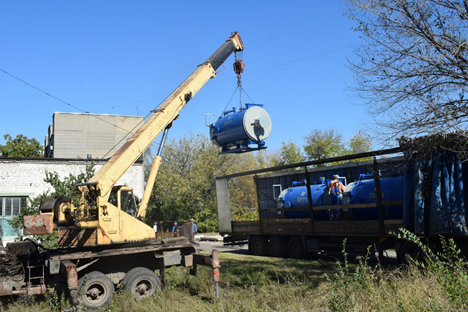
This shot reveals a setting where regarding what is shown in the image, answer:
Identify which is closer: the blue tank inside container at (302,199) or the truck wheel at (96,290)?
the truck wheel at (96,290)

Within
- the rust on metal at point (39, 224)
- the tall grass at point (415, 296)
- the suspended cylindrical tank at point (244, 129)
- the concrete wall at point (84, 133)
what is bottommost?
the tall grass at point (415, 296)

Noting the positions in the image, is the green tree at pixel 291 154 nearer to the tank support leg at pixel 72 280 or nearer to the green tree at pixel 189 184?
the green tree at pixel 189 184

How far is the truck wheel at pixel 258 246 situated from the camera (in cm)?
1723

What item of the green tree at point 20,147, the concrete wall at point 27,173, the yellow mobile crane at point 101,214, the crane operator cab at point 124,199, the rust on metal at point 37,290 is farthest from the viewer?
the green tree at point 20,147

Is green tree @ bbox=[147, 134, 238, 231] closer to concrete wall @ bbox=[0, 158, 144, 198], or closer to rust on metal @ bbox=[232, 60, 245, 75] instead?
concrete wall @ bbox=[0, 158, 144, 198]

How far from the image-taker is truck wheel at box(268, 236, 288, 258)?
16328 millimetres

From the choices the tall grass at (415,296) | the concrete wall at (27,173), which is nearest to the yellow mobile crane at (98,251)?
the tall grass at (415,296)

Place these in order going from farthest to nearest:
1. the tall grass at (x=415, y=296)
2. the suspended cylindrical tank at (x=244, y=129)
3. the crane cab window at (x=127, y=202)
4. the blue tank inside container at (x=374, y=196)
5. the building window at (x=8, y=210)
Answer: the building window at (x=8, y=210)
the suspended cylindrical tank at (x=244, y=129)
the blue tank inside container at (x=374, y=196)
the crane cab window at (x=127, y=202)
the tall grass at (x=415, y=296)

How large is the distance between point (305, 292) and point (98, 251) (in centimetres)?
473

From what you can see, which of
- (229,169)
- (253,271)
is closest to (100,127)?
(229,169)

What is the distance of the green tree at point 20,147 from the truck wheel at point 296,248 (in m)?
35.2

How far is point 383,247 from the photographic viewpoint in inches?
505

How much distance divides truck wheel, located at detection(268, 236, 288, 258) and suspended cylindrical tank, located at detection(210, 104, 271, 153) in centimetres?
406

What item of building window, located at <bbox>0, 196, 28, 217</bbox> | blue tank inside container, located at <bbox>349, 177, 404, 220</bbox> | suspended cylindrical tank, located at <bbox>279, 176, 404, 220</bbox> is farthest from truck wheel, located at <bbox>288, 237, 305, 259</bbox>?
building window, located at <bbox>0, 196, 28, 217</bbox>
